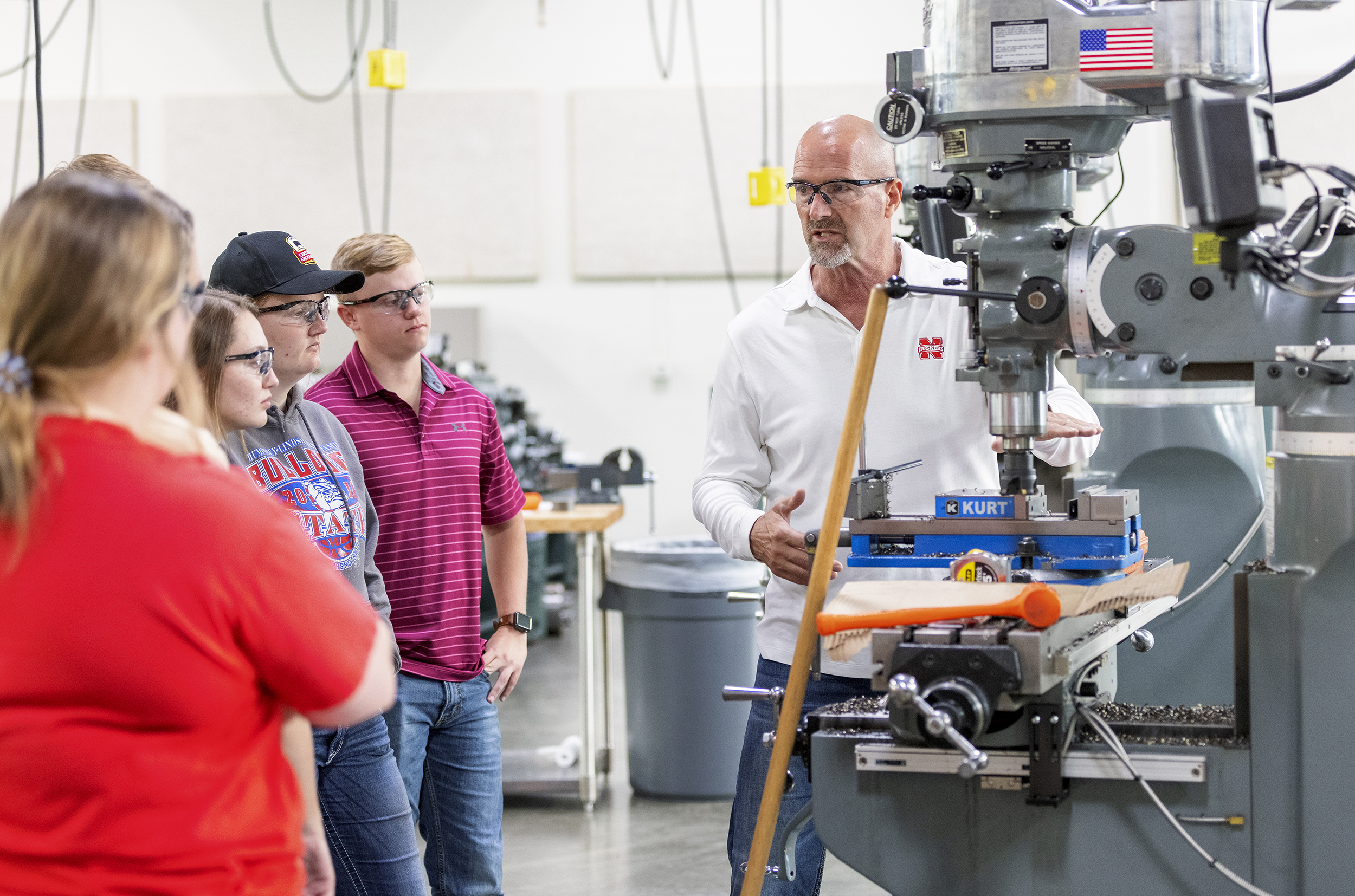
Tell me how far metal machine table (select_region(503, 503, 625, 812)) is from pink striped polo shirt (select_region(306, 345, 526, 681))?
1.31m

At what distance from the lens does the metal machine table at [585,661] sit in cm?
356

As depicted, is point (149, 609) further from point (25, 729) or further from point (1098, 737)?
point (1098, 737)

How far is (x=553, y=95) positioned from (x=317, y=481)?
504cm

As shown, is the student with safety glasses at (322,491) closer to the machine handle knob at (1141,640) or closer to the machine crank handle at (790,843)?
the machine crank handle at (790,843)

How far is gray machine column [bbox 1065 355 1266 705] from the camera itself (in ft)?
9.49

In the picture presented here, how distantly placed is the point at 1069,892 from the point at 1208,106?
855 millimetres

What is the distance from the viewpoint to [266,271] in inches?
72.1

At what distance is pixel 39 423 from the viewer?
90cm

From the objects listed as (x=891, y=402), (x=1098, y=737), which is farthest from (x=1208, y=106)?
(x=891, y=402)

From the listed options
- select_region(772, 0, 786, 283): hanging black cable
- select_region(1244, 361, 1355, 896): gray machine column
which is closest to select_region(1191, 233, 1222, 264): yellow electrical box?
select_region(1244, 361, 1355, 896): gray machine column

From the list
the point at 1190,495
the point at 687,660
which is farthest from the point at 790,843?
the point at 687,660

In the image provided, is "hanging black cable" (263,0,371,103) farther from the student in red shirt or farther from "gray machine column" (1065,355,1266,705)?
the student in red shirt

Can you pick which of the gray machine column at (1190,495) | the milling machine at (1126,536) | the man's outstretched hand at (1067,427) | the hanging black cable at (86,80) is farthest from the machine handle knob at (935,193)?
the hanging black cable at (86,80)

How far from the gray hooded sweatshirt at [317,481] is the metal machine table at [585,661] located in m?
1.58
